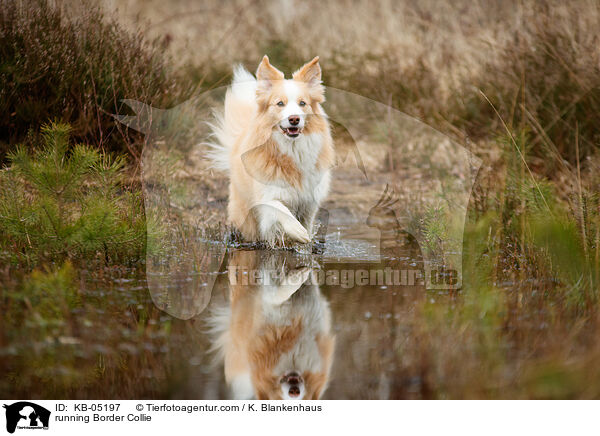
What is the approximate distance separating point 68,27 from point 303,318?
2.86m

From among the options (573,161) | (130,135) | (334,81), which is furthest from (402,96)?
(130,135)

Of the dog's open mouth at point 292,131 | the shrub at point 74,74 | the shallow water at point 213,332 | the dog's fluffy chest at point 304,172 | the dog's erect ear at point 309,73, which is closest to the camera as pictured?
the shallow water at point 213,332

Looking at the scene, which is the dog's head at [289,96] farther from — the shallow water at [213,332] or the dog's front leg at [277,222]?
the shallow water at [213,332]

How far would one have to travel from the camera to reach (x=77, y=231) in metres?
3.73

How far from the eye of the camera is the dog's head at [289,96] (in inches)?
153

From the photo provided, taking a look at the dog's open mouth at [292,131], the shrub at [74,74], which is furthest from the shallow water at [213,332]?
the shrub at [74,74]

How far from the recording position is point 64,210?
12.8 feet

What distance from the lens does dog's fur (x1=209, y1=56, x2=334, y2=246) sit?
3924 millimetres

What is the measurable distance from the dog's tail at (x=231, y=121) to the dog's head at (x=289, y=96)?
37 cm

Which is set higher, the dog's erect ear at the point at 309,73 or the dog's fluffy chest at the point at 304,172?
the dog's erect ear at the point at 309,73

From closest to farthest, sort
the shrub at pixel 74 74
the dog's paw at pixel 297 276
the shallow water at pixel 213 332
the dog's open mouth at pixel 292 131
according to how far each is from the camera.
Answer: the shallow water at pixel 213 332 < the dog's paw at pixel 297 276 < the dog's open mouth at pixel 292 131 < the shrub at pixel 74 74
